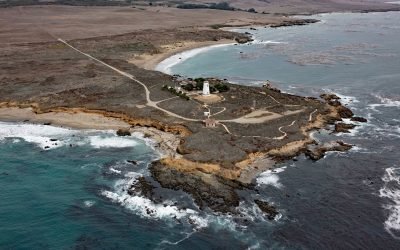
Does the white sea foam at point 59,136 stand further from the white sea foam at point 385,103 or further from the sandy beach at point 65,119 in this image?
the white sea foam at point 385,103

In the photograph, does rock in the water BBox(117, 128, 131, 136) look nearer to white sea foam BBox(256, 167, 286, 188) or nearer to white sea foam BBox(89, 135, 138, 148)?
white sea foam BBox(89, 135, 138, 148)

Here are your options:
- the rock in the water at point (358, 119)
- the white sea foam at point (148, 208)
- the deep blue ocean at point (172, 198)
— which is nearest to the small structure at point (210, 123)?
the deep blue ocean at point (172, 198)

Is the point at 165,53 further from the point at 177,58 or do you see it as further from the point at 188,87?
the point at 188,87

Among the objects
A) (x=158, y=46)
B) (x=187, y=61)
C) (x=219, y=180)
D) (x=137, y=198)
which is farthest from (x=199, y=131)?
(x=158, y=46)

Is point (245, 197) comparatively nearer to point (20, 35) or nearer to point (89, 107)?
point (89, 107)

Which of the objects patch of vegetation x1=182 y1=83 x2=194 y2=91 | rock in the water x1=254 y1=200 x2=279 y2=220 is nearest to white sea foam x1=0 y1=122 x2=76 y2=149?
patch of vegetation x1=182 y1=83 x2=194 y2=91
